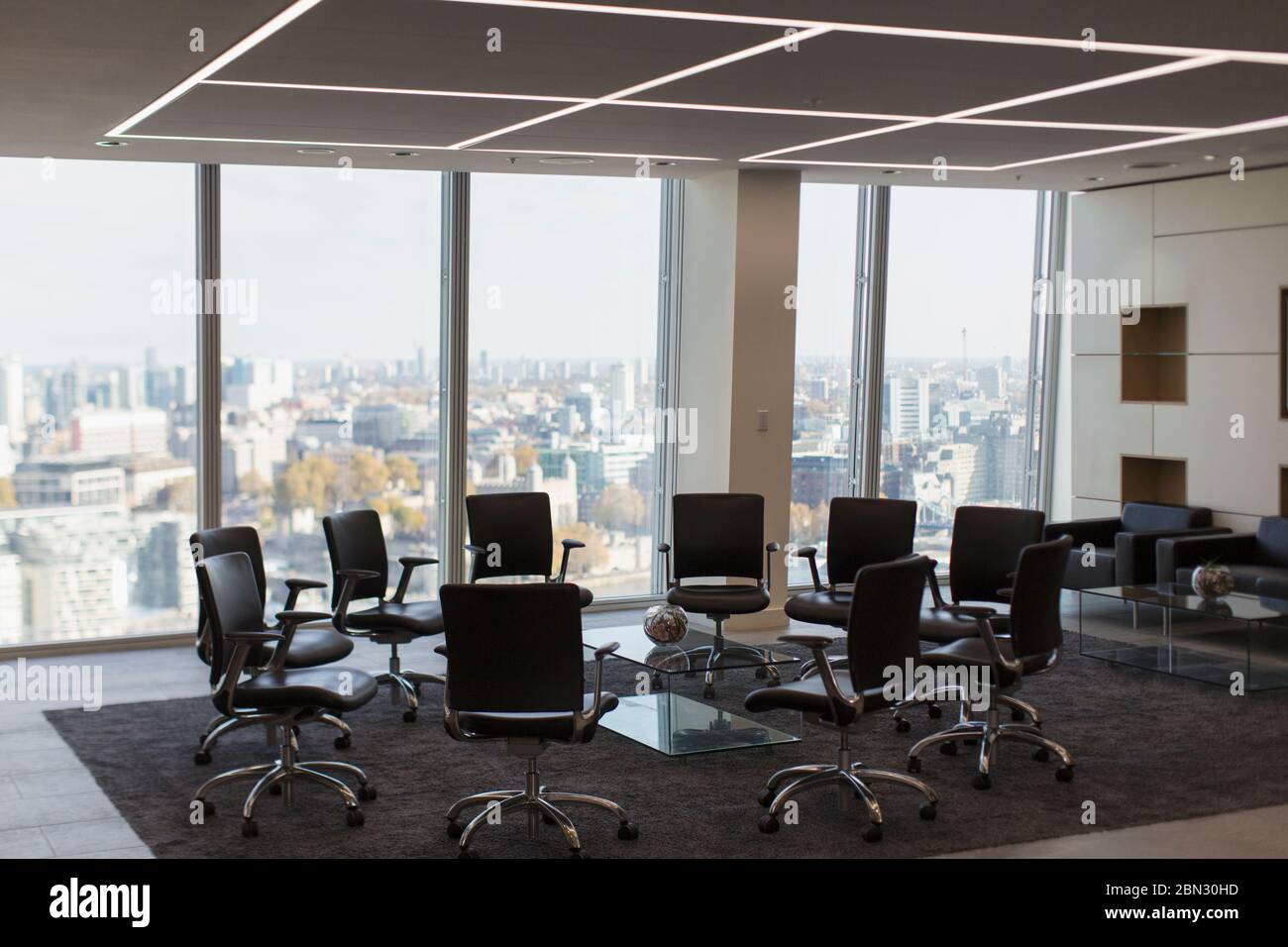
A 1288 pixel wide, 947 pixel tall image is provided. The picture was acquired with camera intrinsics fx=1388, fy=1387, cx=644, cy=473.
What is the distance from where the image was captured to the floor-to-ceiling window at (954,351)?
10672 mm

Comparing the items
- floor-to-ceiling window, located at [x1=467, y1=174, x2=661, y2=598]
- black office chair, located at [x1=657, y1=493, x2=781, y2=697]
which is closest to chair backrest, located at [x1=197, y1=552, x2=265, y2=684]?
black office chair, located at [x1=657, y1=493, x2=781, y2=697]

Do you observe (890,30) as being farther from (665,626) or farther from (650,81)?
(665,626)

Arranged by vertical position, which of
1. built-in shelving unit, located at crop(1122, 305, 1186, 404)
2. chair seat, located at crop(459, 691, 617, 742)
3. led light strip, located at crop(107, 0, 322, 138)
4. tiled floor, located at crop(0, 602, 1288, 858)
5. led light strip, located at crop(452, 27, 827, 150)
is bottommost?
tiled floor, located at crop(0, 602, 1288, 858)

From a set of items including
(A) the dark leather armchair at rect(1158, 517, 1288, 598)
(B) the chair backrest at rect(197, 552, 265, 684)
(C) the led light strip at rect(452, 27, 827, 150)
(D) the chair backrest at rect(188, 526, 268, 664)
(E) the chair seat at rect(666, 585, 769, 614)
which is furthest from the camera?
(A) the dark leather armchair at rect(1158, 517, 1288, 598)

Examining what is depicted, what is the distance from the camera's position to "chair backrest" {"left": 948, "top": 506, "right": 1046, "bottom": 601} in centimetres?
695

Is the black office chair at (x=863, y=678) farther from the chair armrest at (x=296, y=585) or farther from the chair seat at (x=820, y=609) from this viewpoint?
the chair armrest at (x=296, y=585)

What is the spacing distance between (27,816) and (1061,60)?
481cm

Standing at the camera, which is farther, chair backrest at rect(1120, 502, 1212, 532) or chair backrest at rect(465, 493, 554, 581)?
chair backrest at rect(1120, 502, 1212, 532)

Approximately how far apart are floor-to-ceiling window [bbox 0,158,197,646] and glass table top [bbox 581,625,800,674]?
3242mm

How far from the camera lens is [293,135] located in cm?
705

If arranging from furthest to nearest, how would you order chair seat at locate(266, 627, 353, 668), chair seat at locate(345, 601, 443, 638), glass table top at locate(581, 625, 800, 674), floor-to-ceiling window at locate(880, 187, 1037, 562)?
floor-to-ceiling window at locate(880, 187, 1037, 562)
chair seat at locate(345, 601, 443, 638)
glass table top at locate(581, 625, 800, 674)
chair seat at locate(266, 627, 353, 668)

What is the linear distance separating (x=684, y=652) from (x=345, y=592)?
1.64 metres

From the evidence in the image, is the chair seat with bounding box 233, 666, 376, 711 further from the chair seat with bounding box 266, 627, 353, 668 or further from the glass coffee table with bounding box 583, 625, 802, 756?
the glass coffee table with bounding box 583, 625, 802, 756

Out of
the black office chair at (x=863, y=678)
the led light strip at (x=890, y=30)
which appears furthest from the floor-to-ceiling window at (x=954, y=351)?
the black office chair at (x=863, y=678)
